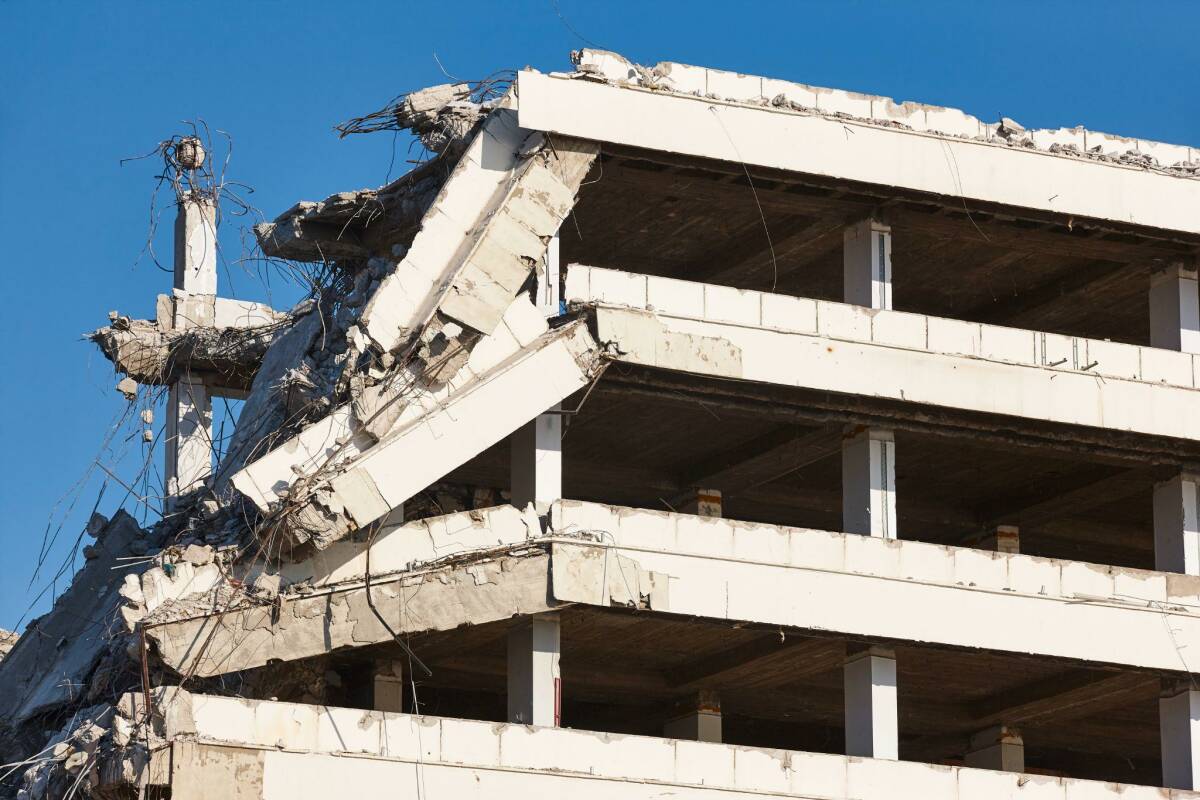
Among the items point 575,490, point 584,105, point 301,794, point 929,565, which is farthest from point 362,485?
point 575,490

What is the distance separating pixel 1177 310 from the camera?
899 inches

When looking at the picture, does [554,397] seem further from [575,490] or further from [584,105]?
[575,490]

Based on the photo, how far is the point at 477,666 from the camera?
75.2 feet

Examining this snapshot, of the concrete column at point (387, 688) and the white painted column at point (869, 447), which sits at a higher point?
the white painted column at point (869, 447)

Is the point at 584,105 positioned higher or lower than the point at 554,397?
higher

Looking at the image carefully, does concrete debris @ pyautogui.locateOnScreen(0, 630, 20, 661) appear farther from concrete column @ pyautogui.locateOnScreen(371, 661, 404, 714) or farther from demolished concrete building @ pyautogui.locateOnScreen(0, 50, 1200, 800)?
concrete column @ pyautogui.locateOnScreen(371, 661, 404, 714)

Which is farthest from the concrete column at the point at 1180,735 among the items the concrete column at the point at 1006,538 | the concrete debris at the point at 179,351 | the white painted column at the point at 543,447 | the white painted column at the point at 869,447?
the concrete debris at the point at 179,351

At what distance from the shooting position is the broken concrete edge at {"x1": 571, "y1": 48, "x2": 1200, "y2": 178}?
67.6 ft

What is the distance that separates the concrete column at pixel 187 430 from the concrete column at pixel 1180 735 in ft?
40.6

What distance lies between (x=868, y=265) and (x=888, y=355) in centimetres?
112

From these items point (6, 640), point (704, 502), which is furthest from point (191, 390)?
point (704, 502)

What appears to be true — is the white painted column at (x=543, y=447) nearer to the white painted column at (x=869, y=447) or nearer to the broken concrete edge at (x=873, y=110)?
the broken concrete edge at (x=873, y=110)

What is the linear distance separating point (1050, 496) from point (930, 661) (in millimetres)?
3482

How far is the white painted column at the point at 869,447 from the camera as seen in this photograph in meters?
21.4
